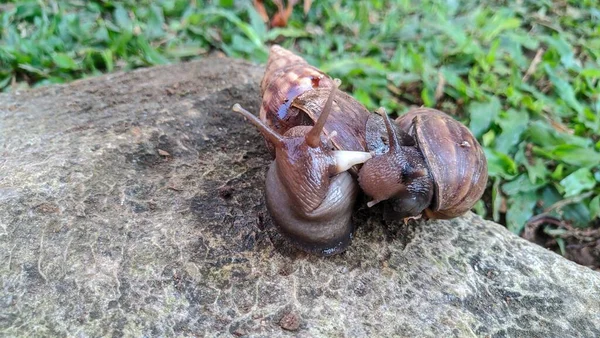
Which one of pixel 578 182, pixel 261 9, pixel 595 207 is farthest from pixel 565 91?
pixel 261 9

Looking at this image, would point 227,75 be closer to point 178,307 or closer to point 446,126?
point 446,126

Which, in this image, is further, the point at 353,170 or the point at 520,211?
the point at 520,211

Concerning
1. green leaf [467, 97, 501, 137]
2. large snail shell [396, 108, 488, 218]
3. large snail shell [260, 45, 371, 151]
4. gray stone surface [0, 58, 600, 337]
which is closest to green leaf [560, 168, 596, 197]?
green leaf [467, 97, 501, 137]

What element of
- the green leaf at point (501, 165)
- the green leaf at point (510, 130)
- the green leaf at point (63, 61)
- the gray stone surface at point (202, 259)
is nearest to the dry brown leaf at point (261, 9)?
the green leaf at point (63, 61)

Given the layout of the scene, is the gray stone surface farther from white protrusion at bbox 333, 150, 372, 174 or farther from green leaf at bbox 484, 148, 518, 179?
green leaf at bbox 484, 148, 518, 179

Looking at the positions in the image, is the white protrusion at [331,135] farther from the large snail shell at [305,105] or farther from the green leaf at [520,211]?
the green leaf at [520,211]

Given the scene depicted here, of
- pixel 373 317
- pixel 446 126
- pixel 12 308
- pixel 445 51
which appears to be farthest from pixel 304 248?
pixel 445 51

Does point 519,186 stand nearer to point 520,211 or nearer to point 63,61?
point 520,211
